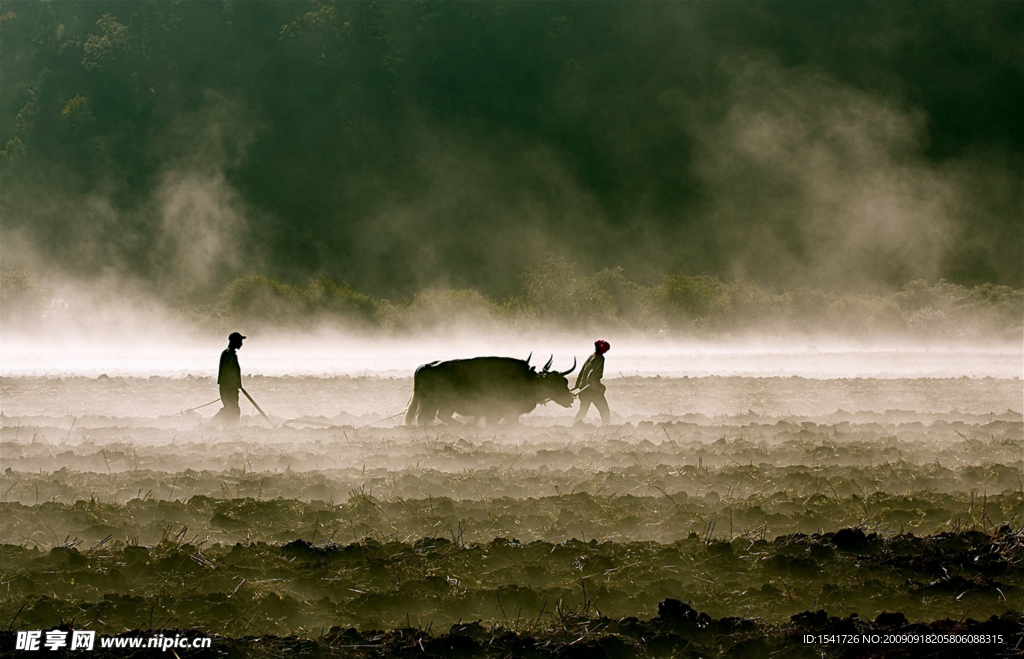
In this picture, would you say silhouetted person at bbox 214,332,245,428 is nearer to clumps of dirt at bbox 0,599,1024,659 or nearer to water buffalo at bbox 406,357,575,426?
water buffalo at bbox 406,357,575,426

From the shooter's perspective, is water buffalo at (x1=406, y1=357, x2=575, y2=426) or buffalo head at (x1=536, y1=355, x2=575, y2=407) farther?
buffalo head at (x1=536, y1=355, x2=575, y2=407)

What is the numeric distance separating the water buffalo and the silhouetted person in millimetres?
2682

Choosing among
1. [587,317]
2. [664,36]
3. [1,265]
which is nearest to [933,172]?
[664,36]

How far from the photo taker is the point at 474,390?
14820mm

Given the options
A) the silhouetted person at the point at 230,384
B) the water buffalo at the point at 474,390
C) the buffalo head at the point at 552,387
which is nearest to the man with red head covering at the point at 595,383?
the buffalo head at the point at 552,387

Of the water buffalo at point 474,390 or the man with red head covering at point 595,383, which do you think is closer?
the water buffalo at point 474,390

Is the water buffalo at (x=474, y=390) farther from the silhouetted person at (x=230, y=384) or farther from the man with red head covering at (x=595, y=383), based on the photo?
the silhouetted person at (x=230, y=384)

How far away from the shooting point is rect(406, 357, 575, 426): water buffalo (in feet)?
48.2

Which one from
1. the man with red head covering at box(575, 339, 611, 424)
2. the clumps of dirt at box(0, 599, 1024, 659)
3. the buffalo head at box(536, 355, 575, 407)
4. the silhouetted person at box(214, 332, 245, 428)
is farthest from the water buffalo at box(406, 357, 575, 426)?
the clumps of dirt at box(0, 599, 1024, 659)

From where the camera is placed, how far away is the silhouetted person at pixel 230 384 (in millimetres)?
14367

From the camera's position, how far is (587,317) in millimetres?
50000

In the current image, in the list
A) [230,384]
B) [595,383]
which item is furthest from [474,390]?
[230,384]

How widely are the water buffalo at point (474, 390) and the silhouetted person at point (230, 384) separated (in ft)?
8.80

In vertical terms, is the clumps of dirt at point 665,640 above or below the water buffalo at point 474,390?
below
